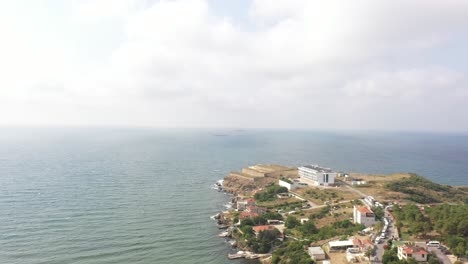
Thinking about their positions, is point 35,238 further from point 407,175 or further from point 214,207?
point 407,175

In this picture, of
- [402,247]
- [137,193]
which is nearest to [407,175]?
[402,247]

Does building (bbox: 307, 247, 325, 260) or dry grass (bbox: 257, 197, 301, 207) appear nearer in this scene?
building (bbox: 307, 247, 325, 260)

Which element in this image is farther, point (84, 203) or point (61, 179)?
point (61, 179)

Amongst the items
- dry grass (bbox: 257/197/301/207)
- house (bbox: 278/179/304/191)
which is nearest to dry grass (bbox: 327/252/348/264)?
dry grass (bbox: 257/197/301/207)

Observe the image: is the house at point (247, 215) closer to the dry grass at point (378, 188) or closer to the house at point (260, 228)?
the house at point (260, 228)

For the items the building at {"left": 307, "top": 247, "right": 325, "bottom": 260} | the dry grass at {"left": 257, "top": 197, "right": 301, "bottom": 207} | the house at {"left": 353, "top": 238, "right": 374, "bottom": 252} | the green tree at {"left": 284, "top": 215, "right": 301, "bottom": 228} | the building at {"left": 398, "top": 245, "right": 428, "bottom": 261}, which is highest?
the building at {"left": 398, "top": 245, "right": 428, "bottom": 261}

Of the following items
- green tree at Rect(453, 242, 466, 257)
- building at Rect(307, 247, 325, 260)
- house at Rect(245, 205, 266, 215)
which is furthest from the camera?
house at Rect(245, 205, 266, 215)

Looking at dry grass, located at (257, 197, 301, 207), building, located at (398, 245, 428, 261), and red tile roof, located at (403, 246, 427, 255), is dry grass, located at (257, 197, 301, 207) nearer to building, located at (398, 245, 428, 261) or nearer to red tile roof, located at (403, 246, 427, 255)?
red tile roof, located at (403, 246, 427, 255)
